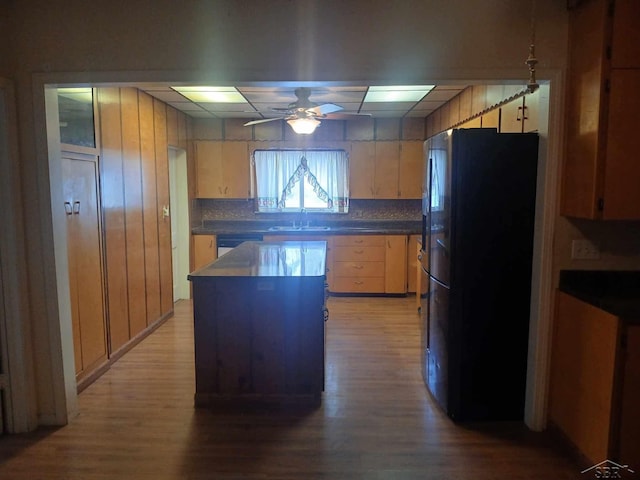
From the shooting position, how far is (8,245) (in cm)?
243

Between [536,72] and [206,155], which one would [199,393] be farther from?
[206,155]

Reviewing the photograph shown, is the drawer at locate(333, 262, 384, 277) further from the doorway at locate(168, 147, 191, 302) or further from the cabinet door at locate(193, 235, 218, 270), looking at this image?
the doorway at locate(168, 147, 191, 302)

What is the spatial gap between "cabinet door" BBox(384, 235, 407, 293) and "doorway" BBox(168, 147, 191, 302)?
262cm

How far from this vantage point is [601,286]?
7.72 feet

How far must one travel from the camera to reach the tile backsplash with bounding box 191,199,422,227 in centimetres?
626

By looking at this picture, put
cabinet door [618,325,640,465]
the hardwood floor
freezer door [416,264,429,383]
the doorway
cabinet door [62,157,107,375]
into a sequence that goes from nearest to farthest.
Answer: cabinet door [618,325,640,465]
the hardwood floor
cabinet door [62,157,107,375]
freezer door [416,264,429,383]
the doorway

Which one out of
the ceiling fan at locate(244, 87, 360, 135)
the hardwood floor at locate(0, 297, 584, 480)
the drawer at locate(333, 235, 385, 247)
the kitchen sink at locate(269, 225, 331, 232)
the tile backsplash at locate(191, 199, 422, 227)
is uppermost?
the ceiling fan at locate(244, 87, 360, 135)

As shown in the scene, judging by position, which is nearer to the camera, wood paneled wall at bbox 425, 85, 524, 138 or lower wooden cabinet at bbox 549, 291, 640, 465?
lower wooden cabinet at bbox 549, 291, 640, 465

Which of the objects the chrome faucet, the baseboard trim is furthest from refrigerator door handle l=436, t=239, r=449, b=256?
the chrome faucet

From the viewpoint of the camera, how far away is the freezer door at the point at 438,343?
105 inches

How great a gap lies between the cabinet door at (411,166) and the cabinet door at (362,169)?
40cm

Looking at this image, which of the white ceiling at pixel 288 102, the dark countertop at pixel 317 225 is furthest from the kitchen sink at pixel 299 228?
the white ceiling at pixel 288 102

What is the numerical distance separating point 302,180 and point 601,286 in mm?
4372

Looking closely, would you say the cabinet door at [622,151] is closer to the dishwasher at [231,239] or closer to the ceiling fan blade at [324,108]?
the ceiling fan blade at [324,108]
